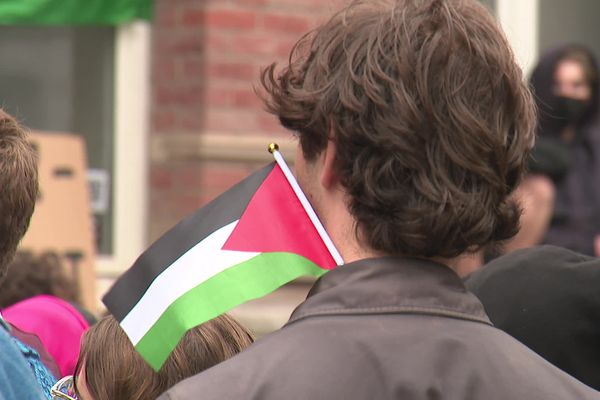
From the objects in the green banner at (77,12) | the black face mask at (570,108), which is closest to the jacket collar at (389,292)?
the black face mask at (570,108)

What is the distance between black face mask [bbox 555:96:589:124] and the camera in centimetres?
602

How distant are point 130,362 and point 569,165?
3.58 meters

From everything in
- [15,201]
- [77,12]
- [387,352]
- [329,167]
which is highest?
[77,12]

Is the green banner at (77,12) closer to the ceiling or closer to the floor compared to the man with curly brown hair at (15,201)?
closer to the ceiling

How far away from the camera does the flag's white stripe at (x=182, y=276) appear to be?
2.04 metres

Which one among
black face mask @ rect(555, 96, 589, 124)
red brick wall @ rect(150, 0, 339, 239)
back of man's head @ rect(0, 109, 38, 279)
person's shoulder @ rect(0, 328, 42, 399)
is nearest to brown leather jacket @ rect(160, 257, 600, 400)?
person's shoulder @ rect(0, 328, 42, 399)

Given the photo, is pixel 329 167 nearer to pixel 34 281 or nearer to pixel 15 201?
pixel 15 201

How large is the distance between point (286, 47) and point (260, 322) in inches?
52.2

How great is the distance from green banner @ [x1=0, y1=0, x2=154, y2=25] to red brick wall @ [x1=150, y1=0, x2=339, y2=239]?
12 cm

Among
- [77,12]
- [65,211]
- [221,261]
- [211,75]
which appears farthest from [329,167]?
[77,12]

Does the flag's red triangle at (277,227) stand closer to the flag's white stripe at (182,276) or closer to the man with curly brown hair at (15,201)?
the flag's white stripe at (182,276)

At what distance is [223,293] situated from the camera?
2004mm

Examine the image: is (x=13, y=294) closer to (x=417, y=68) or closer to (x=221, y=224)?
(x=221, y=224)

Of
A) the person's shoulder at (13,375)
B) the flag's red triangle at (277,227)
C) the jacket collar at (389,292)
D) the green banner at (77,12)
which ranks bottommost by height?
the person's shoulder at (13,375)
